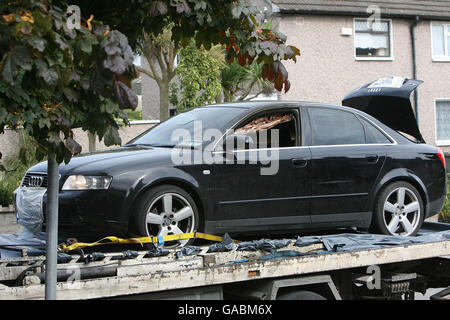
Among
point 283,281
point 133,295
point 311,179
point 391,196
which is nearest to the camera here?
point 133,295

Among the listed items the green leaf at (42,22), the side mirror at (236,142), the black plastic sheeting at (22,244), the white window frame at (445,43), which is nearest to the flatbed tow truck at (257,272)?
the black plastic sheeting at (22,244)

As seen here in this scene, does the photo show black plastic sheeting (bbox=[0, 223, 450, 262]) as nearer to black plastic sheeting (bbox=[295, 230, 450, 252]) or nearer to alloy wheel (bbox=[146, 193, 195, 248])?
black plastic sheeting (bbox=[295, 230, 450, 252])

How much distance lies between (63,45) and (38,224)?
3.10 m

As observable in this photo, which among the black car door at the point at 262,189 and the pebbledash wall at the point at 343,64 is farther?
the pebbledash wall at the point at 343,64

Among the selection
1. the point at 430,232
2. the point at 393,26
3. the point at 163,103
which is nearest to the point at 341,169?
the point at 430,232

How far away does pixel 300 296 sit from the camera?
5.21m

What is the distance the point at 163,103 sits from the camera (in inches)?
690

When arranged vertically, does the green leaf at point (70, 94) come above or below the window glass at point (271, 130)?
below

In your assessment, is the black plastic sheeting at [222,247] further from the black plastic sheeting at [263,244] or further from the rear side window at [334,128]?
the rear side window at [334,128]

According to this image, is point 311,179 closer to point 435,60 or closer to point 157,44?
point 157,44

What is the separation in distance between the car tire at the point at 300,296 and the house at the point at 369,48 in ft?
54.0

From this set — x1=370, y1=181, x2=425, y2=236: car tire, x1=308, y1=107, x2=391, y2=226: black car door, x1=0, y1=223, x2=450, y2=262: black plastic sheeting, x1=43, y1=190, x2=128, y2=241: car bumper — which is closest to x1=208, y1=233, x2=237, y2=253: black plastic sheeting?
x1=0, y1=223, x2=450, y2=262: black plastic sheeting

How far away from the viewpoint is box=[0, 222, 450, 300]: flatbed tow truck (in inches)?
173

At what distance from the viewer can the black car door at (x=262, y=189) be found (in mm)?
5891
